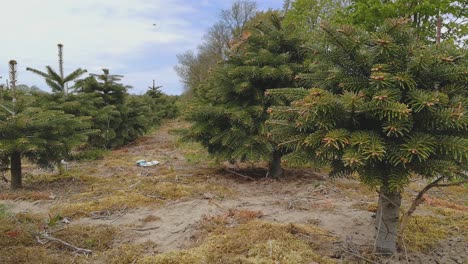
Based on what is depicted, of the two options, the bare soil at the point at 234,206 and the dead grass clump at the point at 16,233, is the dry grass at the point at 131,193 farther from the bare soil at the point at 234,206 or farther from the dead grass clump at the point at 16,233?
the dead grass clump at the point at 16,233

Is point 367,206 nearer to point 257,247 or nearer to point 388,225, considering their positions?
point 388,225

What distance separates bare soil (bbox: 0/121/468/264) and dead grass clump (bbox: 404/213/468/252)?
60 mm

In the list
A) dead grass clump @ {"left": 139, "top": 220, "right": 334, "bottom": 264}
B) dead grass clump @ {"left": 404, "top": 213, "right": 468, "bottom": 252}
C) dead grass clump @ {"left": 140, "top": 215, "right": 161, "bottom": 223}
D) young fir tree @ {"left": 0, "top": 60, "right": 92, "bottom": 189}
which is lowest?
dead grass clump @ {"left": 140, "top": 215, "right": 161, "bottom": 223}

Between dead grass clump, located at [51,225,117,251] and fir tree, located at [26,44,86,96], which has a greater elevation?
fir tree, located at [26,44,86,96]

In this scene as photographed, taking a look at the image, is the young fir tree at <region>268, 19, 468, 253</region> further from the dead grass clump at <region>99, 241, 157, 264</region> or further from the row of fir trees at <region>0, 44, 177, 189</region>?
the row of fir trees at <region>0, 44, 177, 189</region>

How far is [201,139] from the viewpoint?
23.4 feet

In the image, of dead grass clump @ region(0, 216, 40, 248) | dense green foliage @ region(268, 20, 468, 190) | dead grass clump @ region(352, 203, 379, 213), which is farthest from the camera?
dead grass clump @ region(352, 203, 379, 213)

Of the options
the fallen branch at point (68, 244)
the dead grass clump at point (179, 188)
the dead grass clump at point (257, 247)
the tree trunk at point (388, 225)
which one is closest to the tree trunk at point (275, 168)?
the dead grass clump at point (179, 188)

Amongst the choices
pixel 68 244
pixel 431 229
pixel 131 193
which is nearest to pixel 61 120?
pixel 131 193

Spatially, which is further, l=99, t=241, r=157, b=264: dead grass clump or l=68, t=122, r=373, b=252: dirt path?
l=68, t=122, r=373, b=252: dirt path

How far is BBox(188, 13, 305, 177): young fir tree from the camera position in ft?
20.6

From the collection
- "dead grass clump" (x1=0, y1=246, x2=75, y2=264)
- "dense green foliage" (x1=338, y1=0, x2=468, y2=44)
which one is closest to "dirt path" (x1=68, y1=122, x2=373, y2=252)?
"dead grass clump" (x1=0, y1=246, x2=75, y2=264)

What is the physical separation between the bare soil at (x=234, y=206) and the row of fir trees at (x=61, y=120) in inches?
24.9

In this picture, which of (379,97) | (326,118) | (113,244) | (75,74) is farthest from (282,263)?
(75,74)
